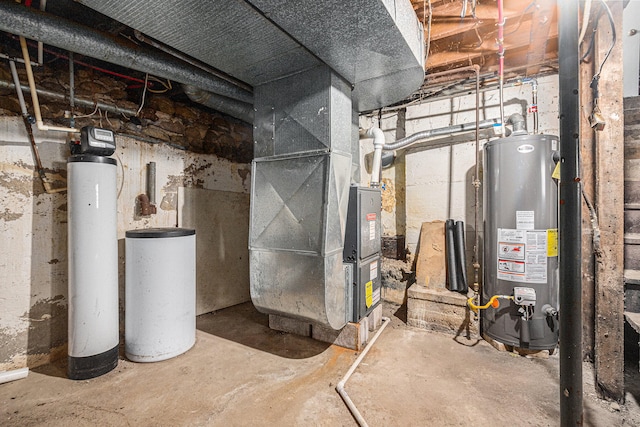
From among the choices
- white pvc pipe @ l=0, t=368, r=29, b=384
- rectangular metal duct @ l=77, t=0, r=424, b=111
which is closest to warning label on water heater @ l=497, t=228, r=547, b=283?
rectangular metal duct @ l=77, t=0, r=424, b=111

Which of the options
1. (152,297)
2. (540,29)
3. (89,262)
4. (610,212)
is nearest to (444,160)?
(540,29)

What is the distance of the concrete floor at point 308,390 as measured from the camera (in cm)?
144

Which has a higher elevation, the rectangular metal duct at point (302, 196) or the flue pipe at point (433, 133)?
the flue pipe at point (433, 133)

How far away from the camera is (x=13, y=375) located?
1721 millimetres

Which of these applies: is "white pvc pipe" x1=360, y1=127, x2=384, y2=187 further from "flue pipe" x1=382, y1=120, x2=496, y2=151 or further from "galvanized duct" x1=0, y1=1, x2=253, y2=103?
"galvanized duct" x1=0, y1=1, x2=253, y2=103

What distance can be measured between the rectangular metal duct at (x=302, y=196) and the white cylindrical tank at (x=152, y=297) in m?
0.59

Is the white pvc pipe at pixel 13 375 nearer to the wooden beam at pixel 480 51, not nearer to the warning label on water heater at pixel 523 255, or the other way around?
the warning label on water heater at pixel 523 255

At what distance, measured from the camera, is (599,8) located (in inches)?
64.3

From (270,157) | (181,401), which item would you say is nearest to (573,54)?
(270,157)

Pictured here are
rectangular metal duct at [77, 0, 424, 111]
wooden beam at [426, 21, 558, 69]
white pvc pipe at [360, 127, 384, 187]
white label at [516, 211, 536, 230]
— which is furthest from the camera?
white pvc pipe at [360, 127, 384, 187]

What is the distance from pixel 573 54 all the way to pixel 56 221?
295 cm

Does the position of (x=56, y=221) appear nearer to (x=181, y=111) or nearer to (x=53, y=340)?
(x=53, y=340)

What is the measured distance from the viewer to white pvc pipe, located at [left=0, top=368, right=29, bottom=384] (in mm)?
1693

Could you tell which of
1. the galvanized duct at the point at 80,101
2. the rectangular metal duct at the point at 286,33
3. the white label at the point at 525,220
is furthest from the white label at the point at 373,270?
the galvanized duct at the point at 80,101
